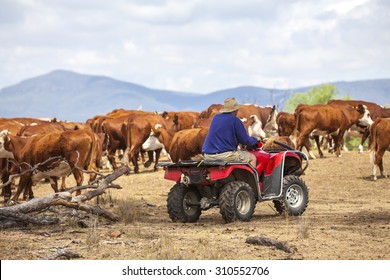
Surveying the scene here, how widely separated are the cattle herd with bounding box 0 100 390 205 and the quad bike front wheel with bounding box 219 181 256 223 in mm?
3097

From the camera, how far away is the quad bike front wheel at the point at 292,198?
14.5 metres

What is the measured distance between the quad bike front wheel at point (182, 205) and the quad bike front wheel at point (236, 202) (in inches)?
27.2

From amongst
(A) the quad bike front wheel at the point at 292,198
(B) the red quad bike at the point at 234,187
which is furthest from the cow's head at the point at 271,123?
(B) the red quad bike at the point at 234,187

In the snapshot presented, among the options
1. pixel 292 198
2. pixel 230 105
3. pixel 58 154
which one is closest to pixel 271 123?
pixel 58 154

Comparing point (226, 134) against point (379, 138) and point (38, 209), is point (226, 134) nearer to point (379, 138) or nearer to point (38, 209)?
point (38, 209)

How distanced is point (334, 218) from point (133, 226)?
3.56m

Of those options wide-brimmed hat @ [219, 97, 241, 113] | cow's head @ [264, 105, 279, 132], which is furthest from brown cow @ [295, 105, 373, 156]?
wide-brimmed hat @ [219, 97, 241, 113]

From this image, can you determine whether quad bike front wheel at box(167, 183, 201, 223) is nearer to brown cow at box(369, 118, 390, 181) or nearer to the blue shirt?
the blue shirt

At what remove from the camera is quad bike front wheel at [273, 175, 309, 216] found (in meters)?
14.5

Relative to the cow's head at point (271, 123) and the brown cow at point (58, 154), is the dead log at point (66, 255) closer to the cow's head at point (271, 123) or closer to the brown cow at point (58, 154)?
the brown cow at point (58, 154)

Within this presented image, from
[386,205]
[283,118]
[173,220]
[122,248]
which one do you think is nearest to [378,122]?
[386,205]

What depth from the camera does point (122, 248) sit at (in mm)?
11203

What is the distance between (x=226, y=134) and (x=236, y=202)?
3.75ft
